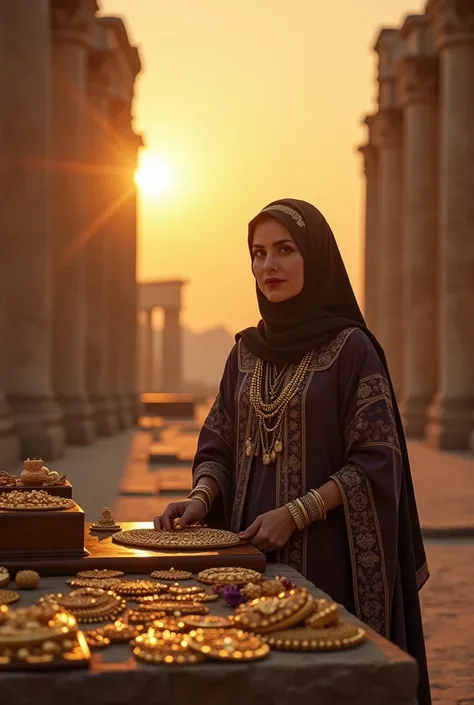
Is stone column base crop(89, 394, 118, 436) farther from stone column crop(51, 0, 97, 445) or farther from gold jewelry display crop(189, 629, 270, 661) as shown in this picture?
gold jewelry display crop(189, 629, 270, 661)

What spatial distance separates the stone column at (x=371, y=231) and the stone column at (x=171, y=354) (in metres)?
32.3

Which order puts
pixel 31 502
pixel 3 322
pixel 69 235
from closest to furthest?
pixel 31 502
pixel 3 322
pixel 69 235

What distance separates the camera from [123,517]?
12.0 metres

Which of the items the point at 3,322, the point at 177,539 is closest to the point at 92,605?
the point at 177,539

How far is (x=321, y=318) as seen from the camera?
392 centimetres

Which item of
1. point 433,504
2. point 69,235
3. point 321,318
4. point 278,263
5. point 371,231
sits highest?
point 371,231

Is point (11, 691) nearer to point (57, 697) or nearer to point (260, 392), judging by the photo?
point (57, 697)

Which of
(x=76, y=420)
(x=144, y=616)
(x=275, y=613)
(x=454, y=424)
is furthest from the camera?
(x=454, y=424)

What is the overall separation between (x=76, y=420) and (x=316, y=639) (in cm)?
2150

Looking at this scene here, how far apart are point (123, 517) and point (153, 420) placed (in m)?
25.5

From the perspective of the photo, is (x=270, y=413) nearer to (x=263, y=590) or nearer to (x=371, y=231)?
(x=263, y=590)

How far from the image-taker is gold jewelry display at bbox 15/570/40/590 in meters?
3.02

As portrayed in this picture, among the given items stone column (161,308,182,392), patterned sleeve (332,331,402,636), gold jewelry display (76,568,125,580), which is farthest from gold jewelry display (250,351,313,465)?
stone column (161,308,182,392)

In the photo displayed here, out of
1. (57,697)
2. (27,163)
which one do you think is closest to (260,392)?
(57,697)
